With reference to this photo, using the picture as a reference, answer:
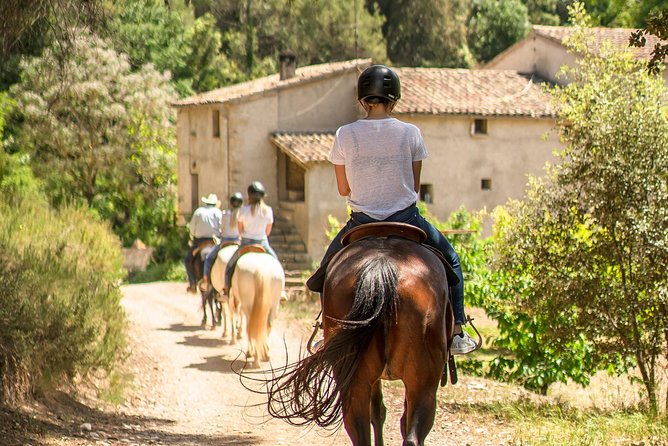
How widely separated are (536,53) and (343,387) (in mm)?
38471

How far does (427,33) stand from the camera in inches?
2424

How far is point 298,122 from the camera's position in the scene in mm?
39406

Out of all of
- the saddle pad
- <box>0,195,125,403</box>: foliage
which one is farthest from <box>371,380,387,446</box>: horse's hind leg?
<box>0,195,125,403</box>: foliage

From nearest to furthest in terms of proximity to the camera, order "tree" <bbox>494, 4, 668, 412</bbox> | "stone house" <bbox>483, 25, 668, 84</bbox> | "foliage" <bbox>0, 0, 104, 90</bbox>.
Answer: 1. "foliage" <bbox>0, 0, 104, 90</bbox>
2. "tree" <bbox>494, 4, 668, 412</bbox>
3. "stone house" <bbox>483, 25, 668, 84</bbox>

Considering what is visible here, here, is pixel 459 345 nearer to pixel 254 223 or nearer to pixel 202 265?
pixel 254 223

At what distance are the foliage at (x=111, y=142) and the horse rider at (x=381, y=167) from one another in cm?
3477

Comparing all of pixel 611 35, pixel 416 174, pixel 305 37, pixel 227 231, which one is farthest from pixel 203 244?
pixel 305 37

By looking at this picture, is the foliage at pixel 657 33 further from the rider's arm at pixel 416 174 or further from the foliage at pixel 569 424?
the foliage at pixel 569 424

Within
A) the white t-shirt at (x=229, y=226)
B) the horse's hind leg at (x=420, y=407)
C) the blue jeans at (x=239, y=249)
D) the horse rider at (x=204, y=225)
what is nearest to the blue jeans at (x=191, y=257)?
the horse rider at (x=204, y=225)

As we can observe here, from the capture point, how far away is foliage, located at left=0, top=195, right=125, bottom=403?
10148 millimetres

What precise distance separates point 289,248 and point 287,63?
8.03 m

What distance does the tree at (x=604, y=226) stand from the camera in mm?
12125

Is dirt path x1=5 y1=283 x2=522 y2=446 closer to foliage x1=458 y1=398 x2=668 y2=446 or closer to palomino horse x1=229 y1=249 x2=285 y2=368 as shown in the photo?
foliage x1=458 y1=398 x2=668 y2=446

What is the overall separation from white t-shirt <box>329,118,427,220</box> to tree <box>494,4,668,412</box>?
18.1 ft
